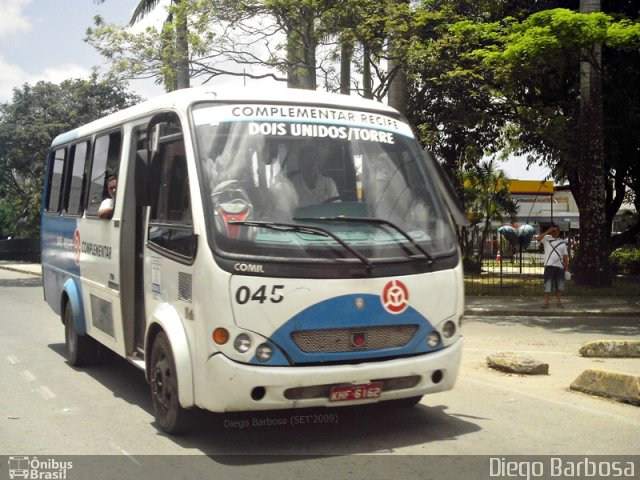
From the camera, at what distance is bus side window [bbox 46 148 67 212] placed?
413 inches

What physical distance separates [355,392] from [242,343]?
91 cm

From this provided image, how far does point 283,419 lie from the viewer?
21.8 feet

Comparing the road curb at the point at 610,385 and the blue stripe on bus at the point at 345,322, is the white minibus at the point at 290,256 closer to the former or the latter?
the blue stripe on bus at the point at 345,322

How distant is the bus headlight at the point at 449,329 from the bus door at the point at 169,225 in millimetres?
1938

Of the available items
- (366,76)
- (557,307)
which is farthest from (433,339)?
(366,76)

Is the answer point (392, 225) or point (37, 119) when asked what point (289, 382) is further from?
point (37, 119)

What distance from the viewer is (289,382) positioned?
18.1ft

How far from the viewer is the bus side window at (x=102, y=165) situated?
26.6 ft

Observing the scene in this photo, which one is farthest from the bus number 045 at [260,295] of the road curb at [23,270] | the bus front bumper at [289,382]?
the road curb at [23,270]

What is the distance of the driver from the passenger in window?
2.58m

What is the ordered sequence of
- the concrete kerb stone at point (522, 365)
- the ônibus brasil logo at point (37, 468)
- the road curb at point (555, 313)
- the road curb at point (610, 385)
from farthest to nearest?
the road curb at point (555, 313) < the concrete kerb stone at point (522, 365) < the road curb at point (610, 385) < the ônibus brasil logo at point (37, 468)

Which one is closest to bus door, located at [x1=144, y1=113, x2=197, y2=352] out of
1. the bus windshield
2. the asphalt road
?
the bus windshield

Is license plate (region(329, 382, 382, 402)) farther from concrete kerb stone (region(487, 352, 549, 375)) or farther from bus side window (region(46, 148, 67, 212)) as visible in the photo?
bus side window (region(46, 148, 67, 212))

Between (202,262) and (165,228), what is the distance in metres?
0.97
